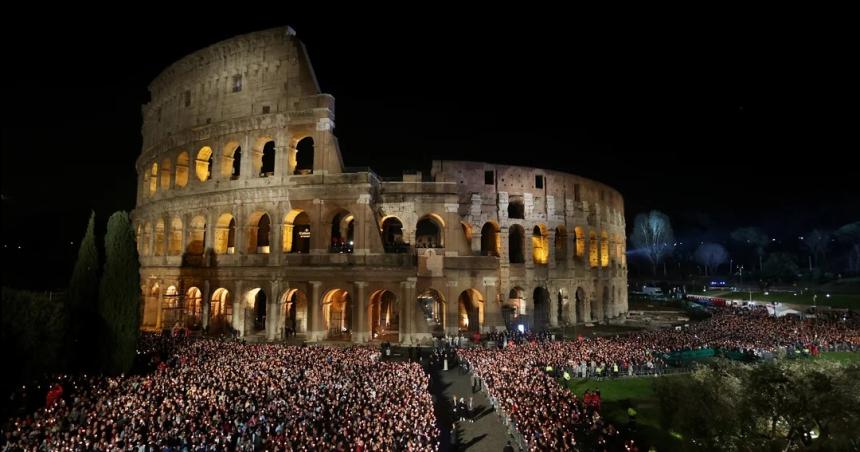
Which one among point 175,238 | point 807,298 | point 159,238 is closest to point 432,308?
point 175,238

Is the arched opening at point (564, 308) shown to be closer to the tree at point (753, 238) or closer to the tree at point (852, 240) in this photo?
the tree at point (852, 240)

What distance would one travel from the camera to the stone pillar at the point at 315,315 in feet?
100.0

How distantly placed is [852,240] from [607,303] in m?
75.4

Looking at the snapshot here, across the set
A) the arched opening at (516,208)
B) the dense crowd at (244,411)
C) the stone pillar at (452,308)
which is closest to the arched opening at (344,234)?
the stone pillar at (452,308)

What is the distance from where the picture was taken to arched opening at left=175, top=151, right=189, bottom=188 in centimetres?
3791

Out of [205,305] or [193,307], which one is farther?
[193,307]

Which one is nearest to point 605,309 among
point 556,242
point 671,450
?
point 556,242

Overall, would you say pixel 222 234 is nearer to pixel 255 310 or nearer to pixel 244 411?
pixel 255 310

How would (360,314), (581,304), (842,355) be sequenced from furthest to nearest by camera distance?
(581,304), (360,314), (842,355)

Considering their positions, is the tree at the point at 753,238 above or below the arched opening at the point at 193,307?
above

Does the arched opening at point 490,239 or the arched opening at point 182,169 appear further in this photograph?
the arched opening at point 490,239

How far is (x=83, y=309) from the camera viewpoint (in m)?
20.9

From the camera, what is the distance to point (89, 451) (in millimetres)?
11984

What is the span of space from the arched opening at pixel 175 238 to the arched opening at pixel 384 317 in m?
16.6
